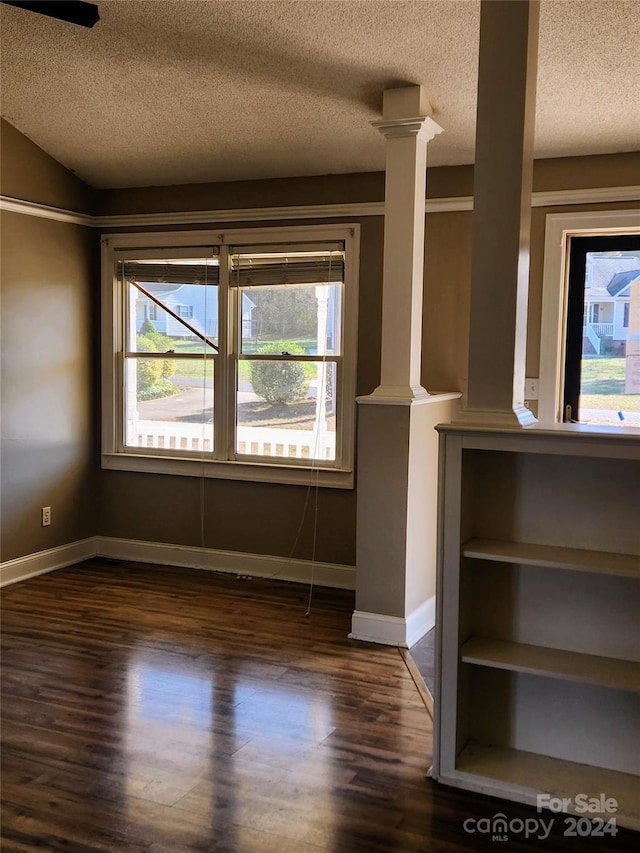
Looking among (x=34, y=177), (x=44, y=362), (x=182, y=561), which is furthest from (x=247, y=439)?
(x=34, y=177)

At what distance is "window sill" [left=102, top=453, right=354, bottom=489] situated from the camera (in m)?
4.90

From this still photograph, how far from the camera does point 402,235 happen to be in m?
3.82

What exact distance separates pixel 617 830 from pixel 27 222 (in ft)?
14.4

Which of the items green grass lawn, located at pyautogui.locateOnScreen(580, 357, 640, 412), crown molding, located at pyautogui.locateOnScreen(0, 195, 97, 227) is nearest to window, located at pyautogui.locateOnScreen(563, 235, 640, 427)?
green grass lawn, located at pyautogui.locateOnScreen(580, 357, 640, 412)

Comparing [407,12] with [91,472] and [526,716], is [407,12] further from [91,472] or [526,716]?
[91,472]

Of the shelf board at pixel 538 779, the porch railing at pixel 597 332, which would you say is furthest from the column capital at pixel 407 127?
the shelf board at pixel 538 779

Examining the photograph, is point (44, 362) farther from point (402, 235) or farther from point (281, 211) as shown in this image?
point (402, 235)

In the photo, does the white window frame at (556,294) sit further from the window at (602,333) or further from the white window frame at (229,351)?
the white window frame at (229,351)

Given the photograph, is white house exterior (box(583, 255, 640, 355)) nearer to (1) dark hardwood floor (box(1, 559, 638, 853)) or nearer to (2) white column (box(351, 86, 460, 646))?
(2) white column (box(351, 86, 460, 646))

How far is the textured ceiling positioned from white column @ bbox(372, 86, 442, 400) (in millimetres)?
155

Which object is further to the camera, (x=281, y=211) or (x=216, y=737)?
(x=281, y=211)

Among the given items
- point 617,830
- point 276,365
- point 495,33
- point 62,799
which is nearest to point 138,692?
point 62,799

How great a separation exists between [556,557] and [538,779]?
2.41ft

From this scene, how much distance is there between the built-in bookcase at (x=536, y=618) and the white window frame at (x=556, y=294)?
176 cm
